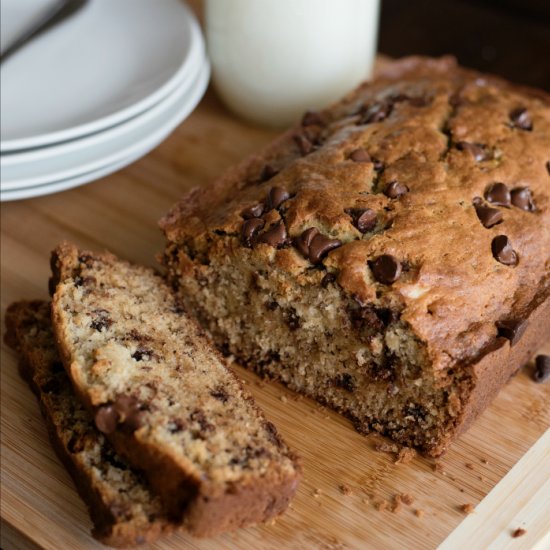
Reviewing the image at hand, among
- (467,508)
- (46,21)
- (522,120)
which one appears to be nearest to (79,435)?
(467,508)

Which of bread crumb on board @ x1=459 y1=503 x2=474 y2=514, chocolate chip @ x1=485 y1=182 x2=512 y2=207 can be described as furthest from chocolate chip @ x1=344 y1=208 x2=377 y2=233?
bread crumb on board @ x1=459 y1=503 x2=474 y2=514

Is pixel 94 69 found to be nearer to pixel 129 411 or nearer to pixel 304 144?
pixel 304 144

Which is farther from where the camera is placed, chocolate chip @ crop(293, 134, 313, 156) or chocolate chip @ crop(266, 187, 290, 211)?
chocolate chip @ crop(293, 134, 313, 156)

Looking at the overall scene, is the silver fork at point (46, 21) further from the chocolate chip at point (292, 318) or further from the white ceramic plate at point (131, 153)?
the chocolate chip at point (292, 318)

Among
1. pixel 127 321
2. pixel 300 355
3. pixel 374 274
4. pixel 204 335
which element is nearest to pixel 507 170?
pixel 374 274

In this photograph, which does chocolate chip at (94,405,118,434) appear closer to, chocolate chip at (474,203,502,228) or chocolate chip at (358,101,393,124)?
chocolate chip at (474,203,502,228)
